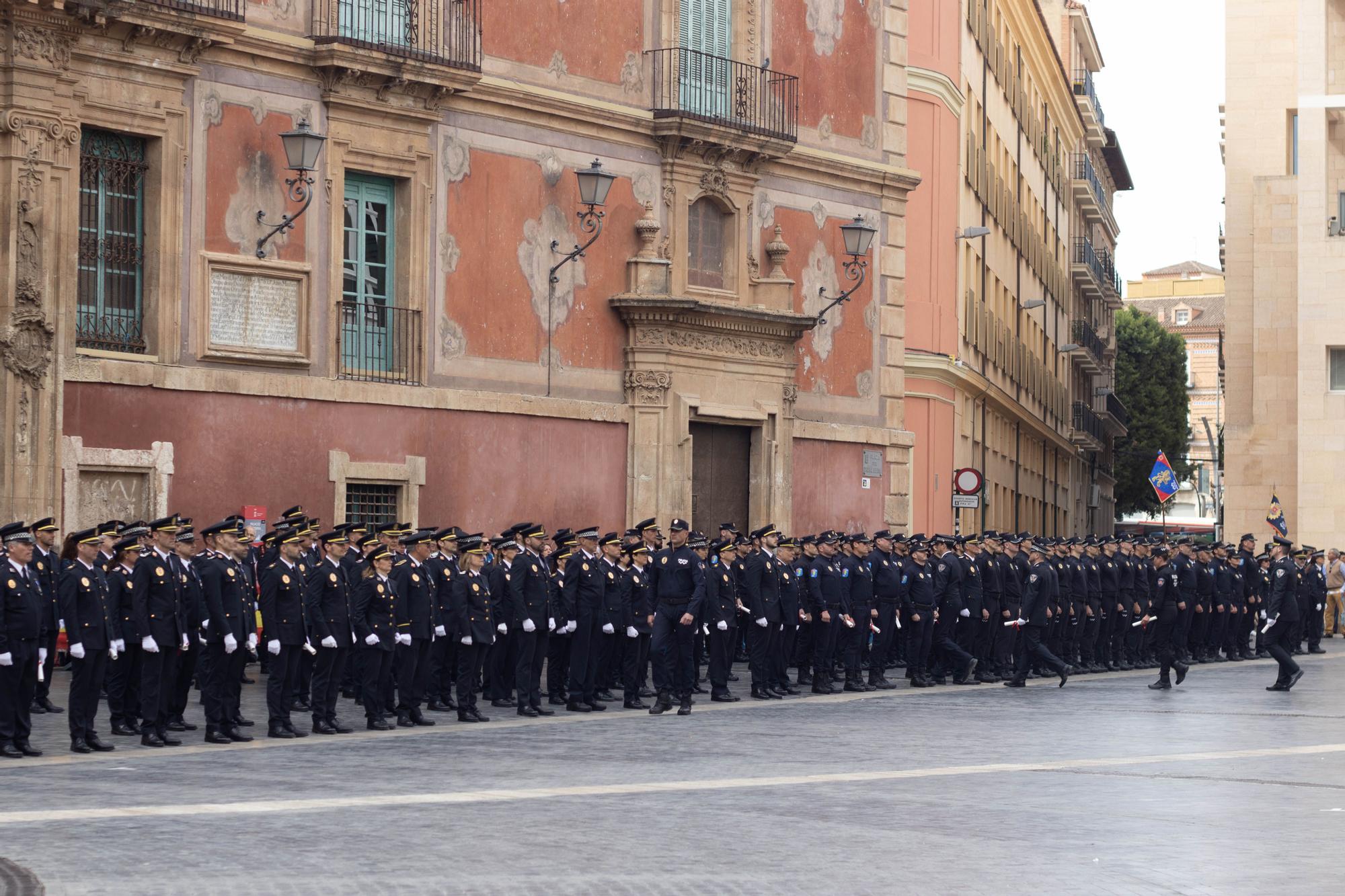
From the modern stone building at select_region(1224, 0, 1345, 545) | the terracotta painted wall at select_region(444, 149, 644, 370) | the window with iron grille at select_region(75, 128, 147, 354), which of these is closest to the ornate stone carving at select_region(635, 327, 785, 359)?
the terracotta painted wall at select_region(444, 149, 644, 370)

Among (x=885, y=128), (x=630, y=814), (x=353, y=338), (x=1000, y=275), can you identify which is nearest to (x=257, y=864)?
(x=630, y=814)

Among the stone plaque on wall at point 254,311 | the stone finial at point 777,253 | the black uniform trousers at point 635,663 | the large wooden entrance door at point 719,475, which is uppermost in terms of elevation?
the stone finial at point 777,253

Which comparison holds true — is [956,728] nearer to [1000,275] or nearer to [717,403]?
[717,403]

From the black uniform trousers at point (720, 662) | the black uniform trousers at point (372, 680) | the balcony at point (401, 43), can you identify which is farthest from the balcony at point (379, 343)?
the black uniform trousers at point (372, 680)

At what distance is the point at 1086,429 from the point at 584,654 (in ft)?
183

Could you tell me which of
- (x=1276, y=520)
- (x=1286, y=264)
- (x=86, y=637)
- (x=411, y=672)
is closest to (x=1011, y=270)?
(x=1286, y=264)

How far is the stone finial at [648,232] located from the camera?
97.2ft

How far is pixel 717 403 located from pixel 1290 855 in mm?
19640

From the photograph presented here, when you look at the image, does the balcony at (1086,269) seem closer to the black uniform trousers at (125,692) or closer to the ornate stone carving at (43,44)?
the ornate stone carving at (43,44)

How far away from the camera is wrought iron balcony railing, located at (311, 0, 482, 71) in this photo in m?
25.4

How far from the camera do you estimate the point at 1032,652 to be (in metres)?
25.9

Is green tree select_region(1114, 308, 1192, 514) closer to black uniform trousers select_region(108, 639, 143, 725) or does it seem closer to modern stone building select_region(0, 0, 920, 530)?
modern stone building select_region(0, 0, 920, 530)

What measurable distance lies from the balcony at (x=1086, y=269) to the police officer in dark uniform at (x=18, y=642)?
201ft

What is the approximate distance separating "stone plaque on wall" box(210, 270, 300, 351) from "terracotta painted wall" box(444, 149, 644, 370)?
8.50 ft
